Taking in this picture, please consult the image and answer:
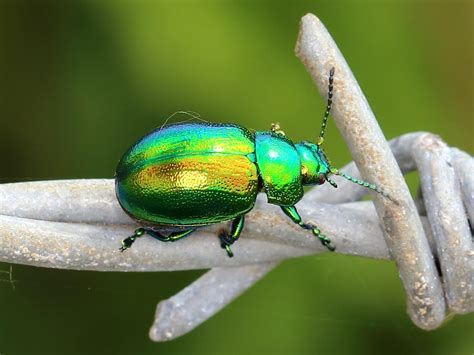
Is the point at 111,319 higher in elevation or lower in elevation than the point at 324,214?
lower

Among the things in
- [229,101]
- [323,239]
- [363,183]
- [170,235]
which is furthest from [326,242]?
[229,101]

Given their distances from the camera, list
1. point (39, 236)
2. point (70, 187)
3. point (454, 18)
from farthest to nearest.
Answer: point (454, 18), point (70, 187), point (39, 236)

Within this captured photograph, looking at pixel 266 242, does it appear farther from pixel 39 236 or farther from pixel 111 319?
pixel 111 319

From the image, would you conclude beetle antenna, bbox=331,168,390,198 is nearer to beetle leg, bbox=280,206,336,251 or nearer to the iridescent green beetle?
the iridescent green beetle

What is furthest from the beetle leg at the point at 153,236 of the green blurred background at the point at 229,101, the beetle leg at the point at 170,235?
the green blurred background at the point at 229,101

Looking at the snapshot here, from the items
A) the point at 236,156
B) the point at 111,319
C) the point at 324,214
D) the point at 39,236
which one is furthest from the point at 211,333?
the point at 39,236

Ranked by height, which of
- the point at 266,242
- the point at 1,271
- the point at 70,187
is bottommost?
the point at 1,271

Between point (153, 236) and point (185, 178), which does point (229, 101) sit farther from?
point (153, 236)
